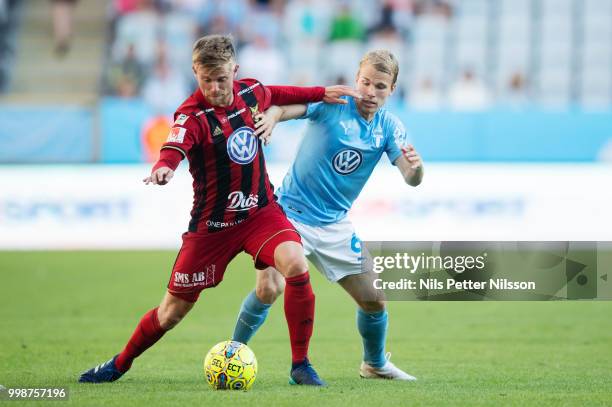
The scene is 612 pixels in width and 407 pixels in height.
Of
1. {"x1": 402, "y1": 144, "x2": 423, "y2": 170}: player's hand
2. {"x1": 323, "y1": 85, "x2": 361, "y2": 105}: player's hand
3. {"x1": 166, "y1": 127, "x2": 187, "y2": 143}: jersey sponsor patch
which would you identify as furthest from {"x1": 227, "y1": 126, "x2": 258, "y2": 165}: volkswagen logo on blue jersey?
{"x1": 402, "y1": 144, "x2": 423, "y2": 170}: player's hand

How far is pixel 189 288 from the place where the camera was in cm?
657

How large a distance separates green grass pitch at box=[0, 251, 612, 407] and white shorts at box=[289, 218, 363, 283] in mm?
720

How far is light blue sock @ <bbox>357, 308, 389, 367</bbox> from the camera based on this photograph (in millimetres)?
7191

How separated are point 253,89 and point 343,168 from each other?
0.84 m

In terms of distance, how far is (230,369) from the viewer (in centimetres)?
647

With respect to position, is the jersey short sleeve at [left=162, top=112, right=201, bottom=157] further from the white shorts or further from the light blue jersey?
the white shorts

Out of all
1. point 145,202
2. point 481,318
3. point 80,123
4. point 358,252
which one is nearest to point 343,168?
point 358,252

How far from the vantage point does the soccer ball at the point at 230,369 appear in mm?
6469

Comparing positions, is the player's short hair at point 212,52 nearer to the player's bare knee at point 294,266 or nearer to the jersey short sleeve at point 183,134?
the jersey short sleeve at point 183,134

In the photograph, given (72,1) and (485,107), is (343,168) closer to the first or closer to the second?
(485,107)

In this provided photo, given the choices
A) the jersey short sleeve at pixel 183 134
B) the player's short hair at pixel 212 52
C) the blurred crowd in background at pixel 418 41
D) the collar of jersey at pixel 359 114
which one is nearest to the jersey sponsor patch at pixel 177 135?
the jersey short sleeve at pixel 183 134

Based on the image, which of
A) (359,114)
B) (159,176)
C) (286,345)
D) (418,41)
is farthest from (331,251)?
(418,41)

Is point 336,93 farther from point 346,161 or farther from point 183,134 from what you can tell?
point 183,134

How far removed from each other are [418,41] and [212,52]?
1423cm
